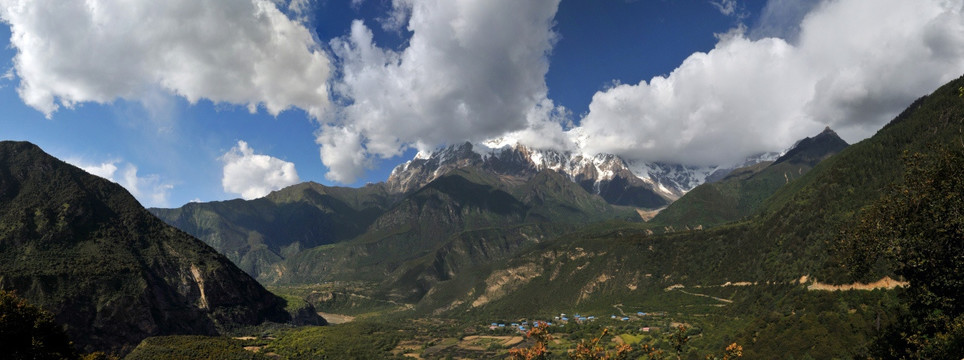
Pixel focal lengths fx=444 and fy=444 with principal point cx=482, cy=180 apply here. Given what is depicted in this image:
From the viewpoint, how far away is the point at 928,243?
49.5 m

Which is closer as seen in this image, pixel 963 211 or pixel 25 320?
pixel 963 211

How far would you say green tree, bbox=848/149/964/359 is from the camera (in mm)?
47062

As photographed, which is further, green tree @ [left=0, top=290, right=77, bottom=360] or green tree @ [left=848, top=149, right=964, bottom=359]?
green tree @ [left=0, top=290, right=77, bottom=360]

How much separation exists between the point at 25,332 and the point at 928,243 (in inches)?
4972

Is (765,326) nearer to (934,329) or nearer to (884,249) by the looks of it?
(934,329)

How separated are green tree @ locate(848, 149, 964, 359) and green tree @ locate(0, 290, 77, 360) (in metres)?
119

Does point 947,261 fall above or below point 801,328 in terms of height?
above

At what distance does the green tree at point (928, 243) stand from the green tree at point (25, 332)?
119m

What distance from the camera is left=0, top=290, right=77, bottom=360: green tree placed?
67.1m

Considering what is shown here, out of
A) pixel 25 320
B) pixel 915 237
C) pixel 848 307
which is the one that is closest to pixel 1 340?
pixel 25 320

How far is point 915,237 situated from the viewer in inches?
1955

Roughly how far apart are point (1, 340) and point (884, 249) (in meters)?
121

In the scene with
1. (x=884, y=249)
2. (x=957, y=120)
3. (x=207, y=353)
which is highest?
(x=957, y=120)

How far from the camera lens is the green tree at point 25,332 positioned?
67.1 m
